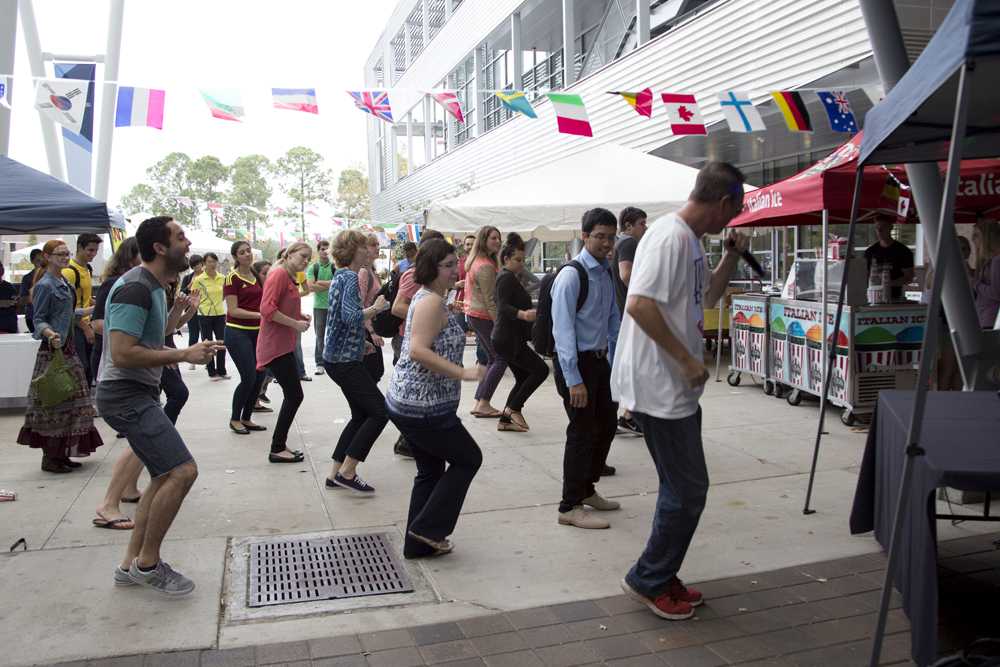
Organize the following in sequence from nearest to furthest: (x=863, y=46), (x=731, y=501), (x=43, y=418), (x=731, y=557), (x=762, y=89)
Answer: (x=731, y=557) < (x=731, y=501) < (x=43, y=418) < (x=863, y=46) < (x=762, y=89)

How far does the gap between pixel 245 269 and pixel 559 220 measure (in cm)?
413

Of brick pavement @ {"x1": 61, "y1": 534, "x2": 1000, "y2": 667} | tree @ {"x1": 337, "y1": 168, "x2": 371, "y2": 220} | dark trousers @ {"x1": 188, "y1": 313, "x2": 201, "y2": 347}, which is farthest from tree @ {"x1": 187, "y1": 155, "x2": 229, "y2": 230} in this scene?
brick pavement @ {"x1": 61, "y1": 534, "x2": 1000, "y2": 667}

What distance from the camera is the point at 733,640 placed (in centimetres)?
362

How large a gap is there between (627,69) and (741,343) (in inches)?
273

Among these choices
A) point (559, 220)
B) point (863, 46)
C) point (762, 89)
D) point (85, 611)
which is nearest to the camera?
point (85, 611)

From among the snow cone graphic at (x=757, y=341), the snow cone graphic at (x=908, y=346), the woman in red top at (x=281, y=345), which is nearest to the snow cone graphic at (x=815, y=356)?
Answer: the snow cone graphic at (x=908, y=346)

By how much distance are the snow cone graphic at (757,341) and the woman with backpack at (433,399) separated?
6114mm

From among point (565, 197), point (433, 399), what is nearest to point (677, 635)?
point (433, 399)

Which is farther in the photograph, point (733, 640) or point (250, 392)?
point (250, 392)

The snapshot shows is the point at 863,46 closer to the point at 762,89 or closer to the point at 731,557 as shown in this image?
the point at 762,89

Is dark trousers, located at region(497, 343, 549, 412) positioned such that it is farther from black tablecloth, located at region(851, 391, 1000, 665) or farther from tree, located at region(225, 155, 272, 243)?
tree, located at region(225, 155, 272, 243)

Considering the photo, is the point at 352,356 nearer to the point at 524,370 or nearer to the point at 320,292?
the point at 524,370

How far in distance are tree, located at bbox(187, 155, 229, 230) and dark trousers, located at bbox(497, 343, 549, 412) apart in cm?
8649

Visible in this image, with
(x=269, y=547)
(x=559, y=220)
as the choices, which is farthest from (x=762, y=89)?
(x=269, y=547)
